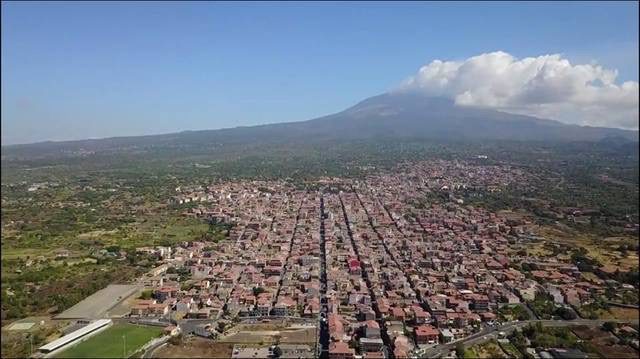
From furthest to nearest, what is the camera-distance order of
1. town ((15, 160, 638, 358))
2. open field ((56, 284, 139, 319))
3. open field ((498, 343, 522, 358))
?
open field ((56, 284, 139, 319)), town ((15, 160, 638, 358)), open field ((498, 343, 522, 358))

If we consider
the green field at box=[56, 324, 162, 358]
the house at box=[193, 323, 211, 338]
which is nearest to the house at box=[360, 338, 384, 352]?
the house at box=[193, 323, 211, 338]

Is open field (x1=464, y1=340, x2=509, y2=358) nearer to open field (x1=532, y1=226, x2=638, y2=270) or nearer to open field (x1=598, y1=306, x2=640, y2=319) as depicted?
open field (x1=598, y1=306, x2=640, y2=319)

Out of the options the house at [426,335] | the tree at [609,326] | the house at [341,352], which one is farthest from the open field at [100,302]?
the tree at [609,326]

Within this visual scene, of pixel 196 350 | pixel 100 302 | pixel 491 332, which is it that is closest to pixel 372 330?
pixel 491 332

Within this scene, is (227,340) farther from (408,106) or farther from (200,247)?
(408,106)

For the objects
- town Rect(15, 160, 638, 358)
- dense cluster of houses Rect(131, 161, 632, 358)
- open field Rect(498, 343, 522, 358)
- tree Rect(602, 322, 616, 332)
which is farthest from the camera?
dense cluster of houses Rect(131, 161, 632, 358)

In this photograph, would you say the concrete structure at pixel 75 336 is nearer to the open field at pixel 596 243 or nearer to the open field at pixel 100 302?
the open field at pixel 100 302
